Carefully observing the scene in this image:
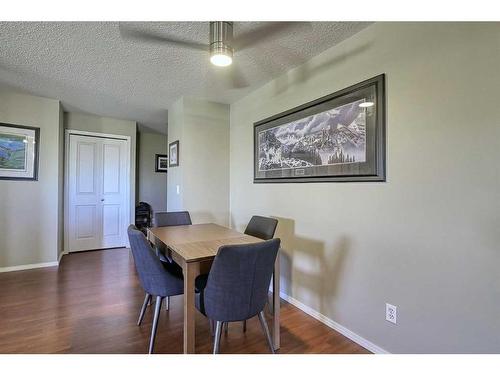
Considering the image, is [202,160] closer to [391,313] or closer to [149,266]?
[149,266]

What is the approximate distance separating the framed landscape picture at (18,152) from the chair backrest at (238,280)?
11.2 feet

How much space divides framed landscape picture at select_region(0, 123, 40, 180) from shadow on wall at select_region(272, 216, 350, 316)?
3.37 m

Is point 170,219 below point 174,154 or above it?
below

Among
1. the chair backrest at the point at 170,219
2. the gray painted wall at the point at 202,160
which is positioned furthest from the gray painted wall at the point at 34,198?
the chair backrest at the point at 170,219

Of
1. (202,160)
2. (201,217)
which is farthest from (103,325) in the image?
(202,160)

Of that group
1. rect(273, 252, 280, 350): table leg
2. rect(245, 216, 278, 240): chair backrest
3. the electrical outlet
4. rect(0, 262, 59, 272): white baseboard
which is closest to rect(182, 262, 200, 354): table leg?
rect(273, 252, 280, 350): table leg

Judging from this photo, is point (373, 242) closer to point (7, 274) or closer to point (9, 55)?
point (9, 55)

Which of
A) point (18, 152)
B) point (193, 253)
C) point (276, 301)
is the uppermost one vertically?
point (18, 152)

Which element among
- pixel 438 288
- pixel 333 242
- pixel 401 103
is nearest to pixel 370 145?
pixel 401 103

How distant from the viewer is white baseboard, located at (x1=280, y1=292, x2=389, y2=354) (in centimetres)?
177

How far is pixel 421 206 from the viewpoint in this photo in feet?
5.01

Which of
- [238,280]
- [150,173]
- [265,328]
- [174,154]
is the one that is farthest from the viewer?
[150,173]

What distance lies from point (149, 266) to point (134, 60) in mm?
1847

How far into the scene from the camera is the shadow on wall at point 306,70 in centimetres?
195
